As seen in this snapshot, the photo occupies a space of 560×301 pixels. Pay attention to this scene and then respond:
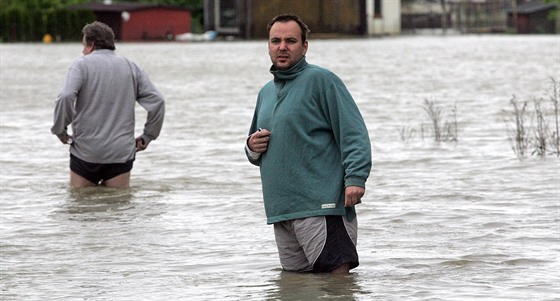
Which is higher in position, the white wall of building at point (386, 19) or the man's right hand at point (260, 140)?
the man's right hand at point (260, 140)

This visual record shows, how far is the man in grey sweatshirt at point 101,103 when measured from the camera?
10672mm

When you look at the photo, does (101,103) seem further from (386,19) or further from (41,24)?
(386,19)

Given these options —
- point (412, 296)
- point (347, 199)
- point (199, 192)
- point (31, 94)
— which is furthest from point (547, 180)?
point (31, 94)

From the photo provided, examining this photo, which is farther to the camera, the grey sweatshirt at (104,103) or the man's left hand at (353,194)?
the grey sweatshirt at (104,103)

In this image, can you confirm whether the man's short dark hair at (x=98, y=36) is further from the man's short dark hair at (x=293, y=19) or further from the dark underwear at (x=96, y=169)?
the man's short dark hair at (x=293, y=19)

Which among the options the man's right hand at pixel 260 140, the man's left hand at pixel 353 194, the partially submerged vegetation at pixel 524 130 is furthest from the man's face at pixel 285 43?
the partially submerged vegetation at pixel 524 130

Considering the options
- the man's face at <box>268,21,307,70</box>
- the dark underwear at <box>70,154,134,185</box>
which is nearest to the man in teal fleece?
the man's face at <box>268,21,307,70</box>

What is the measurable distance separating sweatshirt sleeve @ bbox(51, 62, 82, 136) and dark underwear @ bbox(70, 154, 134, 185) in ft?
1.27

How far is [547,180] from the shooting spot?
522 inches

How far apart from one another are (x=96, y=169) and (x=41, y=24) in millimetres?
87218

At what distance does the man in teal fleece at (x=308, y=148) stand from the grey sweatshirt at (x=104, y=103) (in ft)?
12.7

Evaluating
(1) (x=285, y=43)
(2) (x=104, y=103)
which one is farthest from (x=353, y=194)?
(2) (x=104, y=103)

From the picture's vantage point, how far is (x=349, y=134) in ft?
22.1

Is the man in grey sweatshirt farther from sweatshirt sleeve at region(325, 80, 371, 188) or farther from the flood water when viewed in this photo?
sweatshirt sleeve at region(325, 80, 371, 188)
